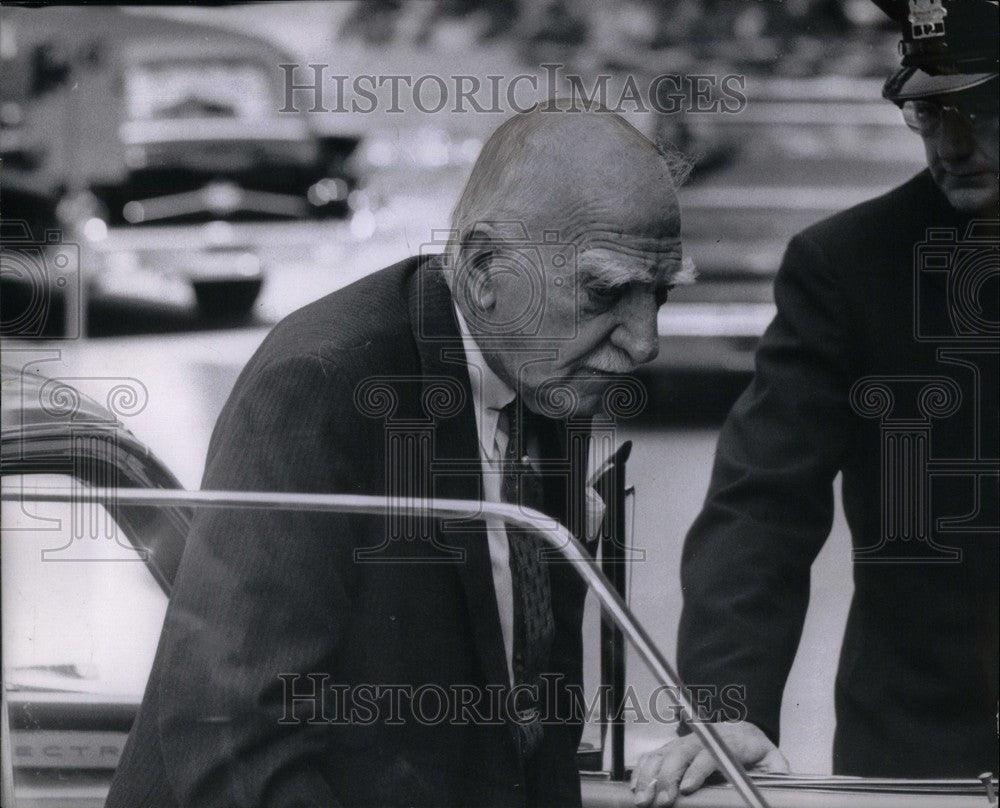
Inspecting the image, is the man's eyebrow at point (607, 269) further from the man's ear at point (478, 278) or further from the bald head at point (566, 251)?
the man's ear at point (478, 278)

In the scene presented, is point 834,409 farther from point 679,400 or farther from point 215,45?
point 215,45

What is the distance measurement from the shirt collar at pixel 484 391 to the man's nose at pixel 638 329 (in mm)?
193

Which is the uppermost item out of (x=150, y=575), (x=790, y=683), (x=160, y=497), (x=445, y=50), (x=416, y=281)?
(x=445, y=50)

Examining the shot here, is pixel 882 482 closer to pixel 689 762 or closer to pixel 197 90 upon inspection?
pixel 689 762

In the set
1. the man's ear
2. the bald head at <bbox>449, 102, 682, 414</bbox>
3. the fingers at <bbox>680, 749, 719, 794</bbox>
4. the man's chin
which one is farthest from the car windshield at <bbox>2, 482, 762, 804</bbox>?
the man's chin

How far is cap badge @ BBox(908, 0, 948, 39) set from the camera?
6.30 ft

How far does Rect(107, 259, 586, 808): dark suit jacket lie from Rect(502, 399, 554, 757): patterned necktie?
0.02 meters

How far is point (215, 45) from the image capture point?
1972 millimetres

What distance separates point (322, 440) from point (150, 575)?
0.43 meters

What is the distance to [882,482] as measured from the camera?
6.45 ft

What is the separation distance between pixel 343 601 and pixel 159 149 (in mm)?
783

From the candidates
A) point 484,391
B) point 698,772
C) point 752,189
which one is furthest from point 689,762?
point 752,189

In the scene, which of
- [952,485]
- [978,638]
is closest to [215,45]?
[952,485]

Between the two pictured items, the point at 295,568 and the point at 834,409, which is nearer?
the point at 295,568
